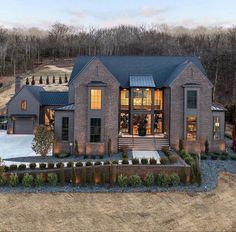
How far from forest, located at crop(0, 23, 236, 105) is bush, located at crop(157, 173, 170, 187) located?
46196 millimetres

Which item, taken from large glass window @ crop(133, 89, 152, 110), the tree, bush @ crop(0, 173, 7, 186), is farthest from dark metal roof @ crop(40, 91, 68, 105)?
bush @ crop(0, 173, 7, 186)

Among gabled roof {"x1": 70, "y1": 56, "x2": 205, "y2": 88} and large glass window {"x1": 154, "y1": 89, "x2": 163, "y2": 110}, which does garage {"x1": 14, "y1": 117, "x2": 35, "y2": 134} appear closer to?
gabled roof {"x1": 70, "y1": 56, "x2": 205, "y2": 88}

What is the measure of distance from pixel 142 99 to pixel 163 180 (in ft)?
45.1

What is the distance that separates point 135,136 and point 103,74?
24.8ft

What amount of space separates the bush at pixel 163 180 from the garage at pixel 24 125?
2577 cm

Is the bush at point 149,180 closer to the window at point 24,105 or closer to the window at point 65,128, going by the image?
the window at point 65,128

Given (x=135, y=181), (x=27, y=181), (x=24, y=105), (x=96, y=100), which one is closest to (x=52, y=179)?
(x=27, y=181)

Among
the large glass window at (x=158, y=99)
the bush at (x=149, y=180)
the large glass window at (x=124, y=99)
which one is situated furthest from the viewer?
the large glass window at (x=158, y=99)

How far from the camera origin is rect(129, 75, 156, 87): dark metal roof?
32.2m

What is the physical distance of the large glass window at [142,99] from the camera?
32.5m

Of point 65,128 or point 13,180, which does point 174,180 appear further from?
point 65,128

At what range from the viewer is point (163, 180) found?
67.2 feet

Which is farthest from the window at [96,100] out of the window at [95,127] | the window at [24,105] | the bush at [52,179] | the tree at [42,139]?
the window at [24,105]

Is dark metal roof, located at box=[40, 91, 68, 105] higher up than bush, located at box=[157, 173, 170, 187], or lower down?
higher up
